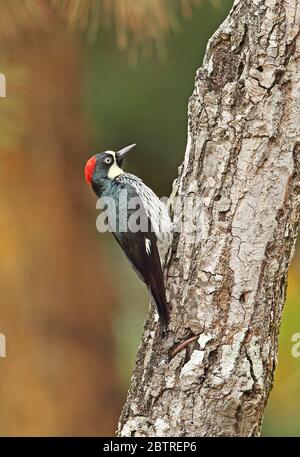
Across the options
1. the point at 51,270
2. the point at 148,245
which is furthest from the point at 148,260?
the point at 51,270

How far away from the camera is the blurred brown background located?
426 cm

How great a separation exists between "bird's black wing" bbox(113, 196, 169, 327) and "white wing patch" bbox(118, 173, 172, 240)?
0.02 meters

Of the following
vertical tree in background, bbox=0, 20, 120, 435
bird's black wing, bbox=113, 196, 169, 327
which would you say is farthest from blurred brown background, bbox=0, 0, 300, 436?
bird's black wing, bbox=113, 196, 169, 327

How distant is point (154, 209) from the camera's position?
267 centimetres

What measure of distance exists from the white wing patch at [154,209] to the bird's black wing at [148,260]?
0.02 metres

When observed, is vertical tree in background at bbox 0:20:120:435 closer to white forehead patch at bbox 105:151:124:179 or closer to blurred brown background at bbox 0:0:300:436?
blurred brown background at bbox 0:0:300:436

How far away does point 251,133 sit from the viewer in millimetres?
2084

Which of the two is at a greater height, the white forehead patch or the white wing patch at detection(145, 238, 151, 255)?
the white forehead patch

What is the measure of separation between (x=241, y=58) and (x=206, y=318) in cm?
64

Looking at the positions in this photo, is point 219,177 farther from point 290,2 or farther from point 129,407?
point 129,407

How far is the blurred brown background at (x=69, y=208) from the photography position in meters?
4.26

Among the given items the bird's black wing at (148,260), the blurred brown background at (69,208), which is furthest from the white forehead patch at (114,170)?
the blurred brown background at (69,208)

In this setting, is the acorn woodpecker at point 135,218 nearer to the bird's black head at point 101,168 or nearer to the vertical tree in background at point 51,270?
the bird's black head at point 101,168

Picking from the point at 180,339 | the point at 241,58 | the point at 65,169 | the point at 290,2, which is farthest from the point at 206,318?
the point at 65,169
